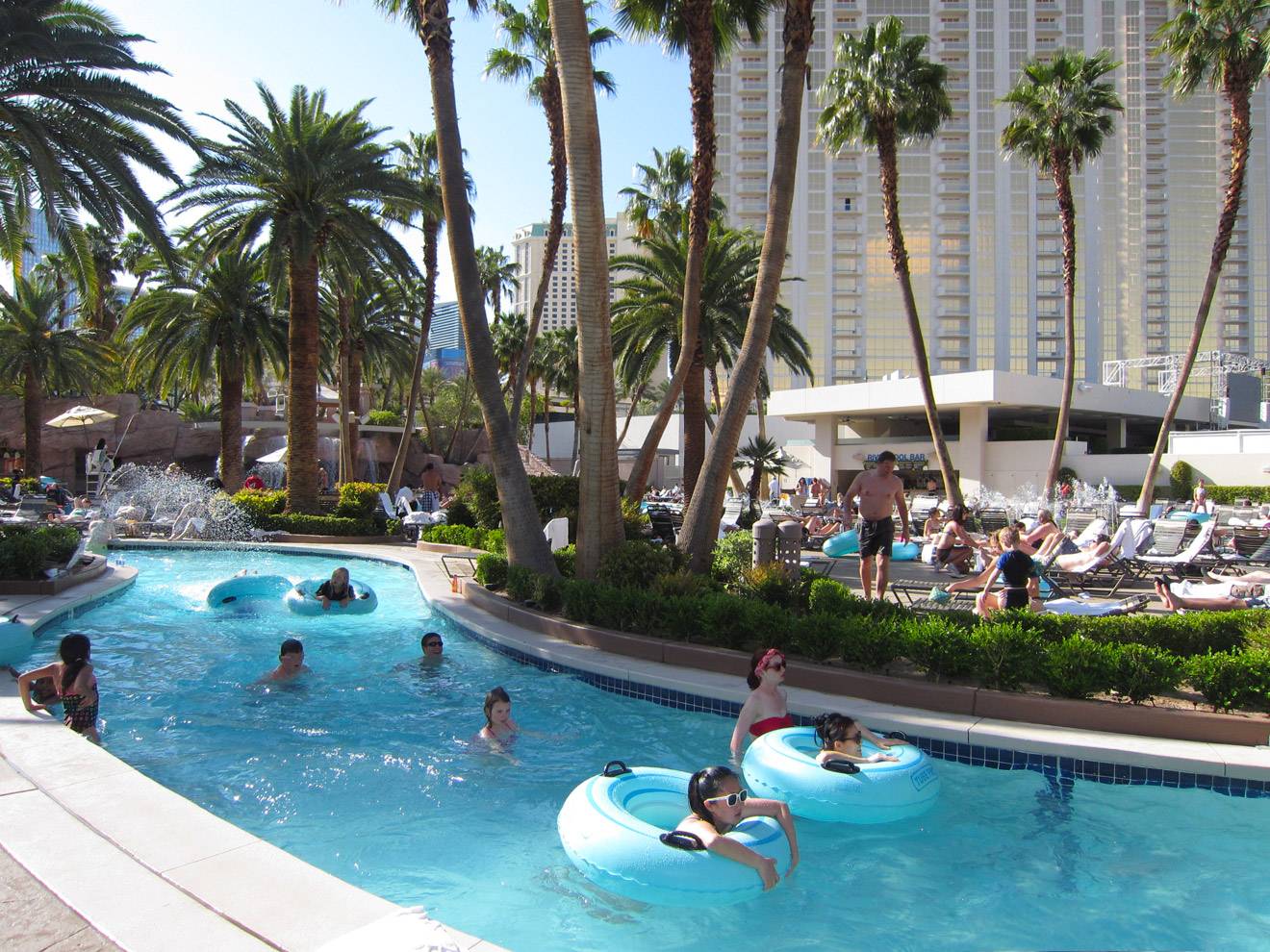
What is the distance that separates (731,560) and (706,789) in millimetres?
6807

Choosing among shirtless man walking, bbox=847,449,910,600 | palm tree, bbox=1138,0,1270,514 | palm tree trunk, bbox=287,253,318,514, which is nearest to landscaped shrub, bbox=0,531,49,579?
palm tree trunk, bbox=287,253,318,514

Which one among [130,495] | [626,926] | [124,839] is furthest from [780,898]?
[130,495]

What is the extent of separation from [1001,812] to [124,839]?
199 inches

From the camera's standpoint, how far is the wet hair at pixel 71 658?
596 centimetres

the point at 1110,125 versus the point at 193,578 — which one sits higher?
the point at 1110,125

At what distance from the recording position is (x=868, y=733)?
18.5 feet

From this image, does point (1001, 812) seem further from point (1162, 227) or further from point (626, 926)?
point (1162, 227)

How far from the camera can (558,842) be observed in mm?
5008

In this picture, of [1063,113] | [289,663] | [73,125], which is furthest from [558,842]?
[1063,113]

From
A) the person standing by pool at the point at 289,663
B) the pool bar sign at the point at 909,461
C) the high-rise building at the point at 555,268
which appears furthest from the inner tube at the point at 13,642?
the high-rise building at the point at 555,268

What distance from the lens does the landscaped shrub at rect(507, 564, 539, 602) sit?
10477 millimetres

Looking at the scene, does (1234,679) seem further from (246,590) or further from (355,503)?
(355,503)

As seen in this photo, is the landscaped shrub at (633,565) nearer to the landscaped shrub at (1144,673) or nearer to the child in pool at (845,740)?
the child in pool at (845,740)

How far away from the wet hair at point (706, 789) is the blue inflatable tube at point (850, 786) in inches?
44.5
